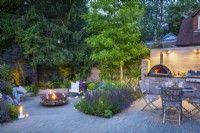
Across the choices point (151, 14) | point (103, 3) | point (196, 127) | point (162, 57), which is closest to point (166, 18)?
point (151, 14)

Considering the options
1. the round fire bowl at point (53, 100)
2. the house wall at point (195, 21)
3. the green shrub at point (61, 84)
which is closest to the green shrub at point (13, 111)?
the round fire bowl at point (53, 100)

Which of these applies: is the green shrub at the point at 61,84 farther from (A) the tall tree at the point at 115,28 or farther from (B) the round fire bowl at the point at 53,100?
(B) the round fire bowl at the point at 53,100

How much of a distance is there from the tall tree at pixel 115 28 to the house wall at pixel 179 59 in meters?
0.92

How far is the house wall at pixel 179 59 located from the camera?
9852 mm

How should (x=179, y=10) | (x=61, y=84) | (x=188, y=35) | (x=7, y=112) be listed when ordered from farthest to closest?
(x=179, y=10) < (x=188, y=35) < (x=61, y=84) < (x=7, y=112)

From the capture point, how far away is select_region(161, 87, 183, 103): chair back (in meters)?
5.56

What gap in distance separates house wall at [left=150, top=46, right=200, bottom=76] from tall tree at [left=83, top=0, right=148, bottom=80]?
92 cm

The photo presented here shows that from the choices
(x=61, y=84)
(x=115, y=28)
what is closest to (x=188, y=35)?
(x=115, y=28)

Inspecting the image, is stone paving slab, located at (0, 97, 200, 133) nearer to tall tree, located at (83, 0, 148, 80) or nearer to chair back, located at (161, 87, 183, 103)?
chair back, located at (161, 87, 183, 103)

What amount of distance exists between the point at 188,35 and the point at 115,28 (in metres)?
6.33

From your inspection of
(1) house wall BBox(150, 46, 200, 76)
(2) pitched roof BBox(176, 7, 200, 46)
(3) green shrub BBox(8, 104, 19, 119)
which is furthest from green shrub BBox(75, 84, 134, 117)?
(2) pitched roof BBox(176, 7, 200, 46)

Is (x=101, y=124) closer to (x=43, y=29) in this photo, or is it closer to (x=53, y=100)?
(x=53, y=100)

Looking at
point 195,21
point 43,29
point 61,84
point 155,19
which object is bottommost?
point 61,84

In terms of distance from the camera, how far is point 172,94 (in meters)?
5.62
